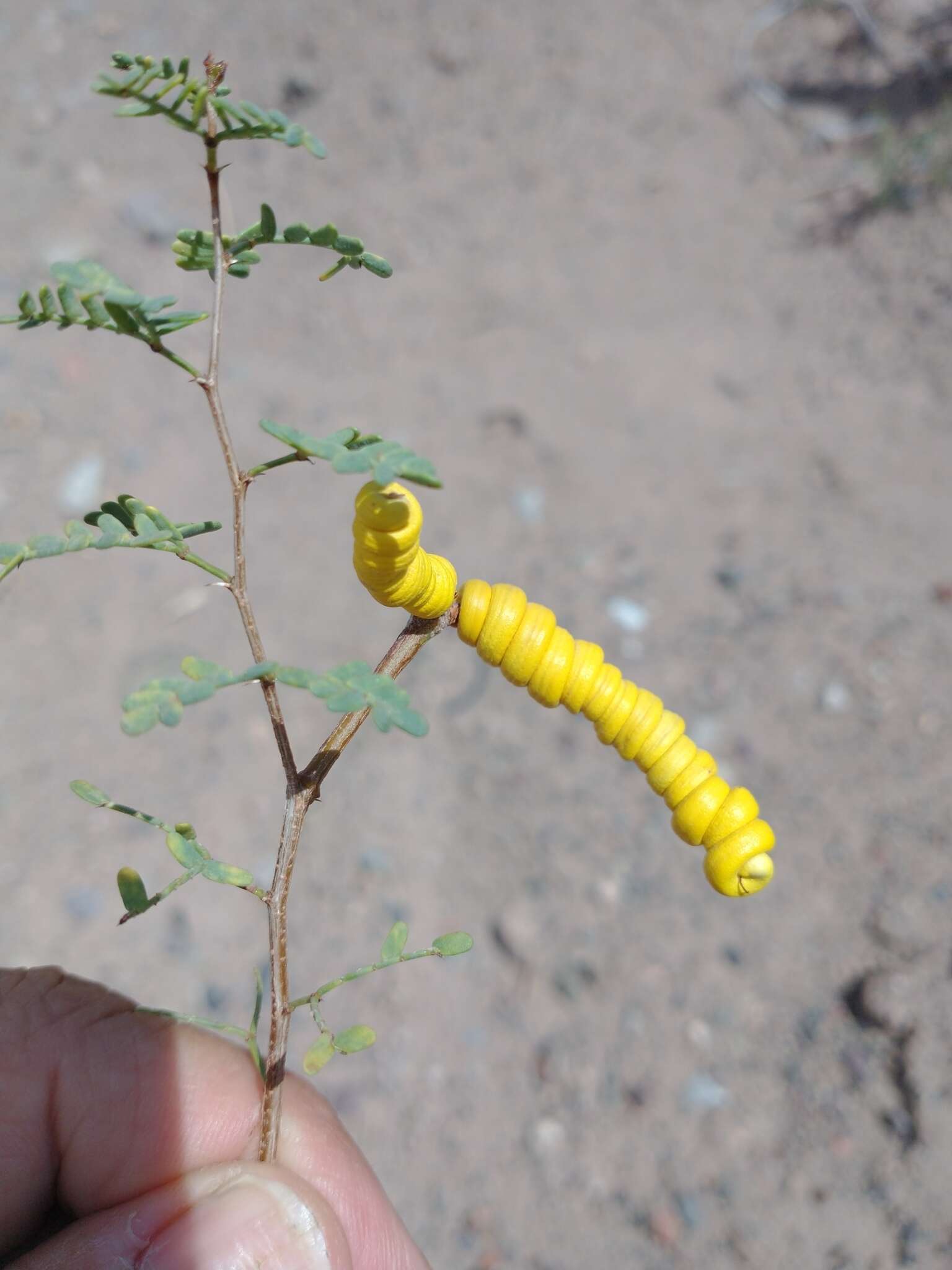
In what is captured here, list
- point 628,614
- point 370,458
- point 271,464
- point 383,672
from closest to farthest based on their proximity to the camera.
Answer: point 370,458 < point 271,464 < point 383,672 < point 628,614

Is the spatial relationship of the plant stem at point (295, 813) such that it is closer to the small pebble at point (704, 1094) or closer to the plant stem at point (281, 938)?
the plant stem at point (281, 938)

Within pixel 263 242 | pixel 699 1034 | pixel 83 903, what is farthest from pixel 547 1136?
pixel 263 242

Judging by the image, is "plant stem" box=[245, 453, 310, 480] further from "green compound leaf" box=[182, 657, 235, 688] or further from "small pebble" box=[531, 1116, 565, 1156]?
"small pebble" box=[531, 1116, 565, 1156]

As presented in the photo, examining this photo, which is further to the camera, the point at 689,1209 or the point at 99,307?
the point at 689,1209

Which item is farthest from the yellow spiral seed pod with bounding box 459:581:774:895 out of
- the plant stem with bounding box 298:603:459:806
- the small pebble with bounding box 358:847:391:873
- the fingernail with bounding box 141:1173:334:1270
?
the small pebble with bounding box 358:847:391:873

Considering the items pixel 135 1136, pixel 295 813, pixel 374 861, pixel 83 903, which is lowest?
pixel 83 903

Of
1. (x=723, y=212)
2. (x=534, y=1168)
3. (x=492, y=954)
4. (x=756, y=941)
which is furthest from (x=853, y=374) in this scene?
(x=534, y=1168)

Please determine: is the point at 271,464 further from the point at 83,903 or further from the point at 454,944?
the point at 83,903

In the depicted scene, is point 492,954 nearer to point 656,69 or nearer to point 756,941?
point 756,941

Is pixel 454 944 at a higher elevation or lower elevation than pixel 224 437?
lower
